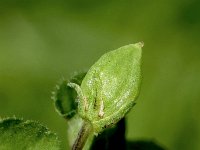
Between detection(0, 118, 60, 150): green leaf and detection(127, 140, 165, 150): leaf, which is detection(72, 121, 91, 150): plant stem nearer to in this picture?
detection(0, 118, 60, 150): green leaf

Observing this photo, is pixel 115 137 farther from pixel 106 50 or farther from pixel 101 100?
pixel 106 50

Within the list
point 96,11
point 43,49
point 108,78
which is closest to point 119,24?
point 96,11

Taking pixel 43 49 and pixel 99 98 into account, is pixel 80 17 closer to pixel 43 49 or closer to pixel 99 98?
pixel 43 49

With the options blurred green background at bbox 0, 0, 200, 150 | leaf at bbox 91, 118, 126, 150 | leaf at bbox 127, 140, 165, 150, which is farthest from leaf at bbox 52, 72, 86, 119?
blurred green background at bbox 0, 0, 200, 150

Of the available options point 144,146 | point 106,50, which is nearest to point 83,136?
point 144,146

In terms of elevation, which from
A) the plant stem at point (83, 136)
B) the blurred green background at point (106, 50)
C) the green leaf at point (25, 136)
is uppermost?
the blurred green background at point (106, 50)

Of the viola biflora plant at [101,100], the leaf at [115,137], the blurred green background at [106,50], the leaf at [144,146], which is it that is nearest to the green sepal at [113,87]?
the viola biflora plant at [101,100]

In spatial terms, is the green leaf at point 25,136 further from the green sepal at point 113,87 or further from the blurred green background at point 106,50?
the blurred green background at point 106,50
